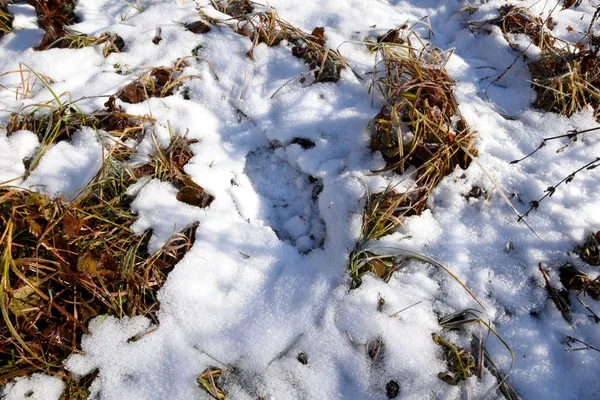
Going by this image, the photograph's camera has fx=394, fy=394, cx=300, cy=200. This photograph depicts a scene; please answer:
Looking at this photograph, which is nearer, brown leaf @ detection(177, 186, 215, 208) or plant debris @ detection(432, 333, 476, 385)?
plant debris @ detection(432, 333, 476, 385)

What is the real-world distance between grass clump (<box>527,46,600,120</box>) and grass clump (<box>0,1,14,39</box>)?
3.59 m

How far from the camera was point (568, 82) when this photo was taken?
8.20 ft

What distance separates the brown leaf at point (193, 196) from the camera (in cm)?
218

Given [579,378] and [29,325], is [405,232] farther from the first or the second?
[29,325]

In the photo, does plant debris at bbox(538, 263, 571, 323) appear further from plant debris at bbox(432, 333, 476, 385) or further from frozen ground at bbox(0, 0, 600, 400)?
plant debris at bbox(432, 333, 476, 385)

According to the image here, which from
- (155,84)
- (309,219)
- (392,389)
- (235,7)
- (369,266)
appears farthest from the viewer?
(235,7)

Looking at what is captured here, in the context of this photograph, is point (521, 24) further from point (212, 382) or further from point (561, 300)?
point (212, 382)

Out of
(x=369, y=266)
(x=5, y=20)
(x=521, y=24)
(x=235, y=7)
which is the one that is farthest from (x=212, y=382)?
(x=521, y=24)

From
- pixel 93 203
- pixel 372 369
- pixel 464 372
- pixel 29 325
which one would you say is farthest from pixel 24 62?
pixel 464 372

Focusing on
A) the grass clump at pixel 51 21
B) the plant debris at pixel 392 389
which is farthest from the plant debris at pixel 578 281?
the grass clump at pixel 51 21

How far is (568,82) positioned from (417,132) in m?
1.13

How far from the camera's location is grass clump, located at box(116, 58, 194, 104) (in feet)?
8.25

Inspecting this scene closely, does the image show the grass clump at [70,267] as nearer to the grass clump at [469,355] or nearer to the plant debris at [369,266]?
the plant debris at [369,266]

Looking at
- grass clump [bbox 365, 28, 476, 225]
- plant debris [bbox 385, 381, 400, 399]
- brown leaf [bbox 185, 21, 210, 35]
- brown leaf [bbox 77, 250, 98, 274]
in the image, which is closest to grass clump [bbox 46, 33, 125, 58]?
brown leaf [bbox 185, 21, 210, 35]
